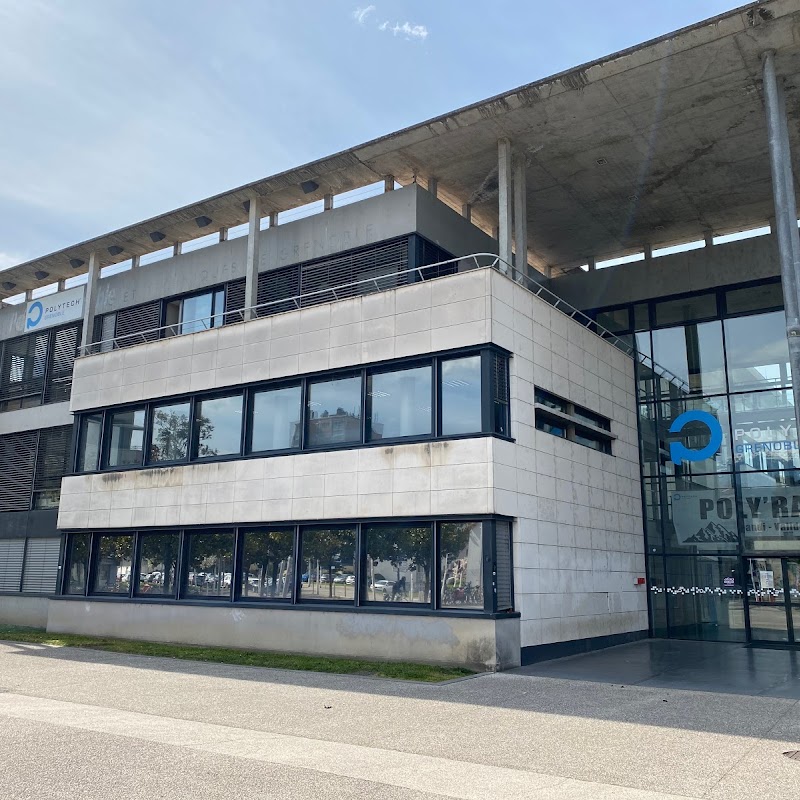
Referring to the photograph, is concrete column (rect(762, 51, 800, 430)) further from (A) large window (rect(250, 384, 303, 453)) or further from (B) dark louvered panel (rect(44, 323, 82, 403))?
Answer: (B) dark louvered panel (rect(44, 323, 82, 403))

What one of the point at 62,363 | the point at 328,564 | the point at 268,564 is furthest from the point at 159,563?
the point at 62,363

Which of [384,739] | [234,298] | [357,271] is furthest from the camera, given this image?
[234,298]

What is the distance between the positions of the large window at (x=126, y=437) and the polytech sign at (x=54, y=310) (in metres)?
6.87

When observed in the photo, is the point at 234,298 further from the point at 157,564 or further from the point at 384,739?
the point at 384,739

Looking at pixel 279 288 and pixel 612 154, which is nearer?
pixel 612 154

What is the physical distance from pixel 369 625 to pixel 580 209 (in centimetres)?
1410

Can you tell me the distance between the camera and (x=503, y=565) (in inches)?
661

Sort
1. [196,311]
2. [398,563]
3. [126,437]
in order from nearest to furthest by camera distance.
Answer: [398,563]
[126,437]
[196,311]

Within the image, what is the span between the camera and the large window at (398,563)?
680 inches

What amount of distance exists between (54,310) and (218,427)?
40.7 feet

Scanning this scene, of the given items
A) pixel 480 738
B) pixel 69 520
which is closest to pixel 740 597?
pixel 480 738

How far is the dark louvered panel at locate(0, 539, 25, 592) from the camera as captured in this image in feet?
Result: 91.4

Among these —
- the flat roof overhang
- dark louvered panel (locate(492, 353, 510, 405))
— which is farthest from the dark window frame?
the flat roof overhang

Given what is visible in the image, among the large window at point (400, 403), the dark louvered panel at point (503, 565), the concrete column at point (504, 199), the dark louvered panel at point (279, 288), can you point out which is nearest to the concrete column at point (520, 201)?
the concrete column at point (504, 199)
